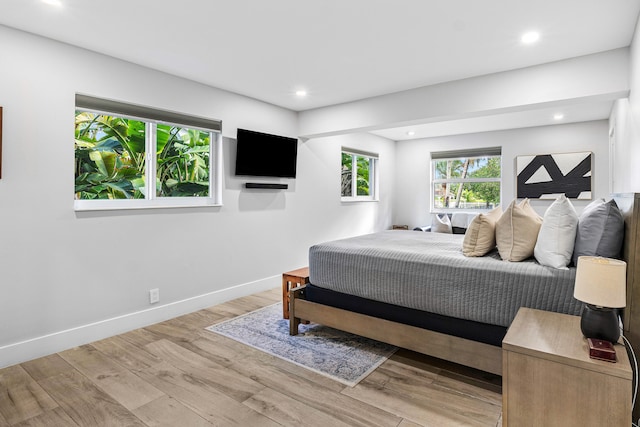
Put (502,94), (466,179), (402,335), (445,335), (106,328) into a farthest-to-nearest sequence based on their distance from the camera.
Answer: (466,179)
(502,94)
(106,328)
(402,335)
(445,335)

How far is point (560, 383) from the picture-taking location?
4.41 feet

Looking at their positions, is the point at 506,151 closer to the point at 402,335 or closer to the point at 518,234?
the point at 518,234

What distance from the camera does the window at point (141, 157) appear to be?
2936 mm

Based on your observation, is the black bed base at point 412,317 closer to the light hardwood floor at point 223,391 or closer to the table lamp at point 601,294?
the light hardwood floor at point 223,391

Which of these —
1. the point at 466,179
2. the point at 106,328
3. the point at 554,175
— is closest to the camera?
the point at 106,328

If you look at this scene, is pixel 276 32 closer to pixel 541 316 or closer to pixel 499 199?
pixel 541 316

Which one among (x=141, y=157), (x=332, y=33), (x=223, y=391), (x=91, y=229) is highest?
(x=332, y=33)

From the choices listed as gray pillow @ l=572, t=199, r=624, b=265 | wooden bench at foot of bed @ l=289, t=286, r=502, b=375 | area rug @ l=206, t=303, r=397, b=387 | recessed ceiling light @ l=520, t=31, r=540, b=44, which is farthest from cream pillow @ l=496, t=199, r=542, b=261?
recessed ceiling light @ l=520, t=31, r=540, b=44

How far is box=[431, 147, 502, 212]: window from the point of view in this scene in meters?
6.11

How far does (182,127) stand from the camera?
3500 mm

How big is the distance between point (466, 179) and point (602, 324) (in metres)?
5.35

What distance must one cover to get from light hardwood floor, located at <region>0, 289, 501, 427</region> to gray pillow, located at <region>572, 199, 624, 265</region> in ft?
3.27

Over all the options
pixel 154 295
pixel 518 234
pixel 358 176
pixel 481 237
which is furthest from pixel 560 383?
pixel 358 176

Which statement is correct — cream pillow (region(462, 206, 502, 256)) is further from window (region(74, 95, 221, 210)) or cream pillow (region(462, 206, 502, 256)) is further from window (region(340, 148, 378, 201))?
window (region(340, 148, 378, 201))
